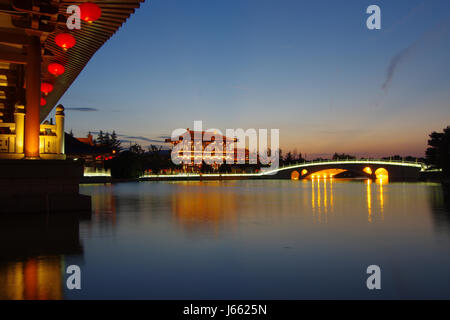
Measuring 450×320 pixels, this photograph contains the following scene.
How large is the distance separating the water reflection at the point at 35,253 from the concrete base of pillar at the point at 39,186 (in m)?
0.76

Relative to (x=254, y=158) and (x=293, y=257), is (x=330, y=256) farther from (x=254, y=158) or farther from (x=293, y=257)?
(x=254, y=158)

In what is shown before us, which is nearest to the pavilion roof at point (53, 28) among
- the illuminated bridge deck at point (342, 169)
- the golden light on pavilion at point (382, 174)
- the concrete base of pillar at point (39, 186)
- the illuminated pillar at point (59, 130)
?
the illuminated pillar at point (59, 130)

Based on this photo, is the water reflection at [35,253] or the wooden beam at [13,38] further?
the wooden beam at [13,38]

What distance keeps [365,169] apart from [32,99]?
50876 millimetres

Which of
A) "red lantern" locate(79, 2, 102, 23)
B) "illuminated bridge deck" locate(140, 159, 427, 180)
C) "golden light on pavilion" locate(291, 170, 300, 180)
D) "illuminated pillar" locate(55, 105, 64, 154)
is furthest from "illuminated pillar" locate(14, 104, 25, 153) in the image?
"golden light on pavilion" locate(291, 170, 300, 180)

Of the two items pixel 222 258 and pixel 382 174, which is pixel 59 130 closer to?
pixel 222 258

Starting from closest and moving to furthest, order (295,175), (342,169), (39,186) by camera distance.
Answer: (39,186) → (342,169) → (295,175)

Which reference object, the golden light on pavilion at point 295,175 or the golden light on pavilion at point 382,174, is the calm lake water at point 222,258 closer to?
the golden light on pavilion at point 382,174

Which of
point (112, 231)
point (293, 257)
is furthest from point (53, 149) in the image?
point (293, 257)

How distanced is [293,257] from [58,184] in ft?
22.2

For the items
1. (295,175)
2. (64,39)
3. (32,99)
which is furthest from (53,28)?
(295,175)

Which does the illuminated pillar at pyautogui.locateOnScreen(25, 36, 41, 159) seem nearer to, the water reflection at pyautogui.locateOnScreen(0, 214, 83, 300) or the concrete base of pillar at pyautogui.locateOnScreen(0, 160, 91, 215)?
the concrete base of pillar at pyautogui.locateOnScreen(0, 160, 91, 215)

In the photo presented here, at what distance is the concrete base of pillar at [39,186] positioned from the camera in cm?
874

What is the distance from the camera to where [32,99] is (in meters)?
9.10
